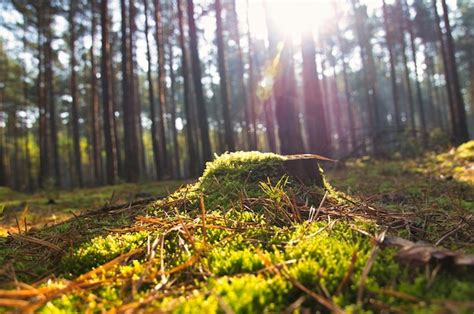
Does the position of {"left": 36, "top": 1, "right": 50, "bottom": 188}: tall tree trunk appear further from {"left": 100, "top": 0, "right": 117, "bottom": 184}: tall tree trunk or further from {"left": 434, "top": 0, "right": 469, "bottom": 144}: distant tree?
{"left": 434, "top": 0, "right": 469, "bottom": 144}: distant tree

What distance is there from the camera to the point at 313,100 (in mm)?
11516

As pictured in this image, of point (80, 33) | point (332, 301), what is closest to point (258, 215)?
point (332, 301)

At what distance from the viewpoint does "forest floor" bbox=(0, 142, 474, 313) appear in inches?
56.8

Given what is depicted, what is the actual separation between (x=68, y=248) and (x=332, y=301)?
5.62ft

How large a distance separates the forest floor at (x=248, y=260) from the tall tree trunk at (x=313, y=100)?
8441 mm

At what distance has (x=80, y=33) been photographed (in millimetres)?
22078

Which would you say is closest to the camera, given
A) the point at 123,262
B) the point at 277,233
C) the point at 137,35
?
the point at 123,262

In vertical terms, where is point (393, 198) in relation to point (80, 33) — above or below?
below

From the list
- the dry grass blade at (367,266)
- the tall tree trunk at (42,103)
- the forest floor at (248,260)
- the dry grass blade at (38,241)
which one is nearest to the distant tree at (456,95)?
the forest floor at (248,260)

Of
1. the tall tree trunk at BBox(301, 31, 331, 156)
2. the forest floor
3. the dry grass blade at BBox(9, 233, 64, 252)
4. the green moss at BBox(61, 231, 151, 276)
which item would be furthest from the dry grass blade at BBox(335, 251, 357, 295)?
the tall tree trunk at BBox(301, 31, 331, 156)

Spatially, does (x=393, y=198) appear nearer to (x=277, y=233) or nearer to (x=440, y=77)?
(x=277, y=233)

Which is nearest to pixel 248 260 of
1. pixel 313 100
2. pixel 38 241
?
pixel 38 241

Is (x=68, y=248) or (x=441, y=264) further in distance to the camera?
(x=68, y=248)

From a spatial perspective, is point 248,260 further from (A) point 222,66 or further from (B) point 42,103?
(B) point 42,103
